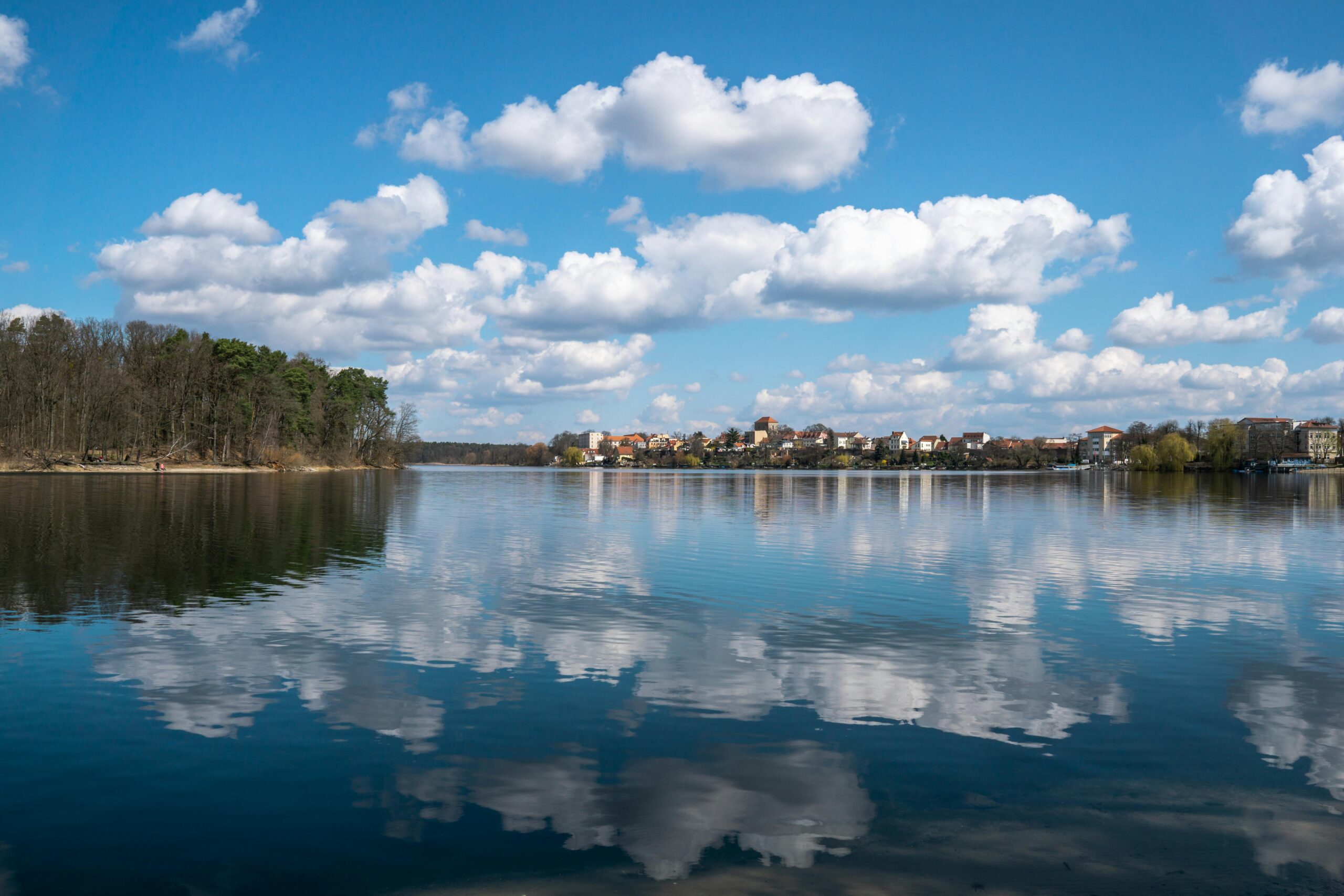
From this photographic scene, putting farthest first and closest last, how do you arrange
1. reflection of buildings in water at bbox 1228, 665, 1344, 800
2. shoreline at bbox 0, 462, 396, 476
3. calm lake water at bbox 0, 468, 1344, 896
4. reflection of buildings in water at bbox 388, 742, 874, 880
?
1. shoreline at bbox 0, 462, 396, 476
2. reflection of buildings in water at bbox 1228, 665, 1344, 800
3. reflection of buildings in water at bbox 388, 742, 874, 880
4. calm lake water at bbox 0, 468, 1344, 896

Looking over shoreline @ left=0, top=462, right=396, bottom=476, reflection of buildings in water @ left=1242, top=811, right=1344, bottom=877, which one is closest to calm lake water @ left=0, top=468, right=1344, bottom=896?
reflection of buildings in water @ left=1242, top=811, right=1344, bottom=877

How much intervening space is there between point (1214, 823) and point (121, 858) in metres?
8.87

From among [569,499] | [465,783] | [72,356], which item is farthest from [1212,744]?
[72,356]

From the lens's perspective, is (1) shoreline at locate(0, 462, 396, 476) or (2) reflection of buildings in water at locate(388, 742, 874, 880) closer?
(2) reflection of buildings in water at locate(388, 742, 874, 880)

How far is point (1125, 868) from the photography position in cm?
626

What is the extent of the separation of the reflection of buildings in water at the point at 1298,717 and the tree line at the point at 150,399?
4093 inches

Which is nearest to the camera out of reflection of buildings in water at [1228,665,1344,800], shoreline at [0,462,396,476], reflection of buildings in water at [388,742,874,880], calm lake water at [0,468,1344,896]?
calm lake water at [0,468,1344,896]

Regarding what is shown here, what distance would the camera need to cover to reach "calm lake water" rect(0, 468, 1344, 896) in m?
6.34

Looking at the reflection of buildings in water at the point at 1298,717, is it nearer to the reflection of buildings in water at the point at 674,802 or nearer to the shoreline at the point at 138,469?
the reflection of buildings in water at the point at 674,802

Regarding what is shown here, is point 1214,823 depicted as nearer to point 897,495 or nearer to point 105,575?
point 105,575

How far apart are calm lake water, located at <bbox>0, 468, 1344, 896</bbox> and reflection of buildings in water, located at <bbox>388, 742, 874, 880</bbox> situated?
0.04 m

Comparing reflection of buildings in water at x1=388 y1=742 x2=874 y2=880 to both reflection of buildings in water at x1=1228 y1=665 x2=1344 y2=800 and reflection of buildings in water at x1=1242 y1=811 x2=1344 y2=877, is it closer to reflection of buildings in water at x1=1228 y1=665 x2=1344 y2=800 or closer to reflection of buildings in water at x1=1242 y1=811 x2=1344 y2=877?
reflection of buildings in water at x1=1242 y1=811 x2=1344 y2=877

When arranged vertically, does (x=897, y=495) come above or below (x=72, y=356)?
below

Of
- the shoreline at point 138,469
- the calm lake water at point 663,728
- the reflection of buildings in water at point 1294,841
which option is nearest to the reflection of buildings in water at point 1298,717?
the calm lake water at point 663,728
